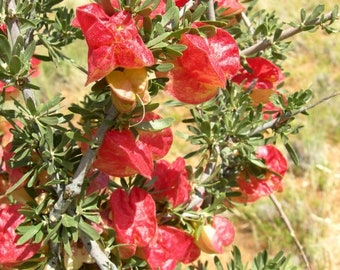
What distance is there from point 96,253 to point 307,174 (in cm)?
240

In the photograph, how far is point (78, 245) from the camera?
85 cm

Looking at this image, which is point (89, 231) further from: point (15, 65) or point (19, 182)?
point (15, 65)

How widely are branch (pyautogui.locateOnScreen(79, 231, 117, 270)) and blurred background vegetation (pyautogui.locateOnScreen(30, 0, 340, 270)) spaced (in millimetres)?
1181

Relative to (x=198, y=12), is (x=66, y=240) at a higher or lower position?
lower

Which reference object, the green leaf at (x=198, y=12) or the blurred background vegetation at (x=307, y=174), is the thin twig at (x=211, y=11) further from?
the blurred background vegetation at (x=307, y=174)

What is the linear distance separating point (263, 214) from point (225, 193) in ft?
5.71

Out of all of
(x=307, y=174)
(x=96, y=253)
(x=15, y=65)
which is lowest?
(x=307, y=174)

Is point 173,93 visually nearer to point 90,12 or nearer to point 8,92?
point 90,12

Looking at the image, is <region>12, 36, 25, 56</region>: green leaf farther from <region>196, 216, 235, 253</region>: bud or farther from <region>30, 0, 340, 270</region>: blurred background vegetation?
<region>30, 0, 340, 270</region>: blurred background vegetation

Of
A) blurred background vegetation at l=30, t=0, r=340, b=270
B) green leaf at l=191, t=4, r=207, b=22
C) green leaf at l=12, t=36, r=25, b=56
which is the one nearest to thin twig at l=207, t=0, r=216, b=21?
green leaf at l=191, t=4, r=207, b=22

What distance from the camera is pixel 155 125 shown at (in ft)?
2.33

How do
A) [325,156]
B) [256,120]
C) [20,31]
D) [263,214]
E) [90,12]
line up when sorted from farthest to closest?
[325,156] → [263,214] → [256,120] → [20,31] → [90,12]

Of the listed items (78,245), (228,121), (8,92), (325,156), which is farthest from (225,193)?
(325,156)

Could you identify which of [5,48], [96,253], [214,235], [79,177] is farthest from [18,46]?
[214,235]
